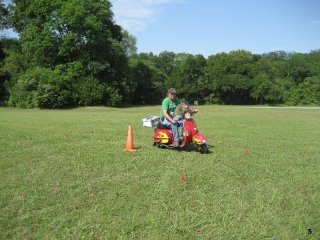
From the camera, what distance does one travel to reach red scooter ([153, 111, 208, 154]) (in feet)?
32.8

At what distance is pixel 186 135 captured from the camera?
32.7ft

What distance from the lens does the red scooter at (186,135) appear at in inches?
393

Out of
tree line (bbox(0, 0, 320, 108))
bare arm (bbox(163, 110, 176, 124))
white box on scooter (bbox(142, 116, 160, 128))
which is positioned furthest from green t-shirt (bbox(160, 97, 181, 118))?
tree line (bbox(0, 0, 320, 108))

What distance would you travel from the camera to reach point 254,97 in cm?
6266

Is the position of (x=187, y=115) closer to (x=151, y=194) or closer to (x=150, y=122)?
(x=150, y=122)

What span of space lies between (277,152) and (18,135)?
805 cm

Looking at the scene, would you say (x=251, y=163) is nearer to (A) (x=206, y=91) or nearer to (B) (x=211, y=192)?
(B) (x=211, y=192)

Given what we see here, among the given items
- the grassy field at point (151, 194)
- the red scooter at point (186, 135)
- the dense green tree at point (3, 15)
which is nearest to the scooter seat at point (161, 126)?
the red scooter at point (186, 135)

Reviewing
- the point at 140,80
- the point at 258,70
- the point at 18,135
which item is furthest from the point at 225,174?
the point at 258,70

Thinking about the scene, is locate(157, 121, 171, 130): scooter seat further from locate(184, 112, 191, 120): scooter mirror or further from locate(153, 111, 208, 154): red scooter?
locate(184, 112, 191, 120): scooter mirror

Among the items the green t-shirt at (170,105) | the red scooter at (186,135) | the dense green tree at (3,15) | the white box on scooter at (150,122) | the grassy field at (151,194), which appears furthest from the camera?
the dense green tree at (3,15)

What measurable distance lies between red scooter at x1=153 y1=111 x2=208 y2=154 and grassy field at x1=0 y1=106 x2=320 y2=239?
25cm

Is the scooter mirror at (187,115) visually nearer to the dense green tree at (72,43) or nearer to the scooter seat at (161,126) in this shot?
the scooter seat at (161,126)

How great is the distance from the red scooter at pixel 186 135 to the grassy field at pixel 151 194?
0.25m
